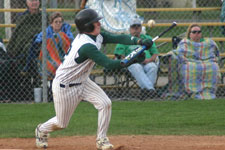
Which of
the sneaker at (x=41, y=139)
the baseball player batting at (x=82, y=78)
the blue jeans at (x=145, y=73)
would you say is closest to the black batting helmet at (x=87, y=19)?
the baseball player batting at (x=82, y=78)

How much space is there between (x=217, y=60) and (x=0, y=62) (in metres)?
3.79

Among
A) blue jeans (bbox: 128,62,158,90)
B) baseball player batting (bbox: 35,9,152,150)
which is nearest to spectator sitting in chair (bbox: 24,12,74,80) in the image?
blue jeans (bbox: 128,62,158,90)

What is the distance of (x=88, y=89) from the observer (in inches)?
223

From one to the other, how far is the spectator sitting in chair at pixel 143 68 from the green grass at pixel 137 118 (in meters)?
0.25

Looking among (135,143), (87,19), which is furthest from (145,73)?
(87,19)

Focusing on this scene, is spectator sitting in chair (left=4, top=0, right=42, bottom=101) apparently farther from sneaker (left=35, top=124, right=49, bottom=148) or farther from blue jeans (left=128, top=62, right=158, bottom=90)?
sneaker (left=35, top=124, right=49, bottom=148)

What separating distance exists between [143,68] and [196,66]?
3.02 ft

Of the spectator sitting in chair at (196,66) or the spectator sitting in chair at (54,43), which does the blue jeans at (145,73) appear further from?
the spectator sitting in chair at (54,43)

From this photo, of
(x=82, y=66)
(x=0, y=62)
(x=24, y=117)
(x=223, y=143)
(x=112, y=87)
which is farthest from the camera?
(x=112, y=87)

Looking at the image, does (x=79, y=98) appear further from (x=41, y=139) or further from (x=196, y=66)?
(x=196, y=66)

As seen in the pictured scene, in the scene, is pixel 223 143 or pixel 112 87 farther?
pixel 112 87

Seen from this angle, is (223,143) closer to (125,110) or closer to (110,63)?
(110,63)

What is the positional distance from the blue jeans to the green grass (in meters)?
0.32

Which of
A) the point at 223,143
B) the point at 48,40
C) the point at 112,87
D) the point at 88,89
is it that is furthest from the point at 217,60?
the point at 88,89
